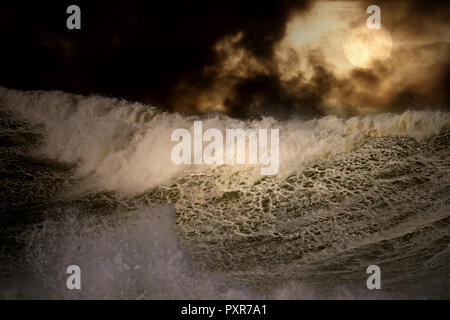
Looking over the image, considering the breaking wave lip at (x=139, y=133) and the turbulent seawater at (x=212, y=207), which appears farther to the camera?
the breaking wave lip at (x=139, y=133)

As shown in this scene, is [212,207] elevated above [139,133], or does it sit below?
below

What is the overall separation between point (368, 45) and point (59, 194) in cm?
312

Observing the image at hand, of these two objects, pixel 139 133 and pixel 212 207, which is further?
pixel 139 133

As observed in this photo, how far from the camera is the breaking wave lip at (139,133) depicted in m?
3.17

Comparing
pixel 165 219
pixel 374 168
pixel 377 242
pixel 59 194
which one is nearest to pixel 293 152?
pixel 374 168

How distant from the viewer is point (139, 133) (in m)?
3.29

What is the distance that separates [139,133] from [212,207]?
0.94 meters

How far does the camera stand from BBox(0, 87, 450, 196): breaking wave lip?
10.4ft

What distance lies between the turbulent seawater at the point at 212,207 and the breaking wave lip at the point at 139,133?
10 mm

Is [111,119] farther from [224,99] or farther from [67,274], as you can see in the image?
[67,274]

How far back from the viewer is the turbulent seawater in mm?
2557

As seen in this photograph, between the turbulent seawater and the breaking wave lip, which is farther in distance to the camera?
the breaking wave lip

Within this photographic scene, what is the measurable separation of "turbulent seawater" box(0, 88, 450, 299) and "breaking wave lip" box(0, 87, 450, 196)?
0.01 m

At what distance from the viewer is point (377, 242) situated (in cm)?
289
